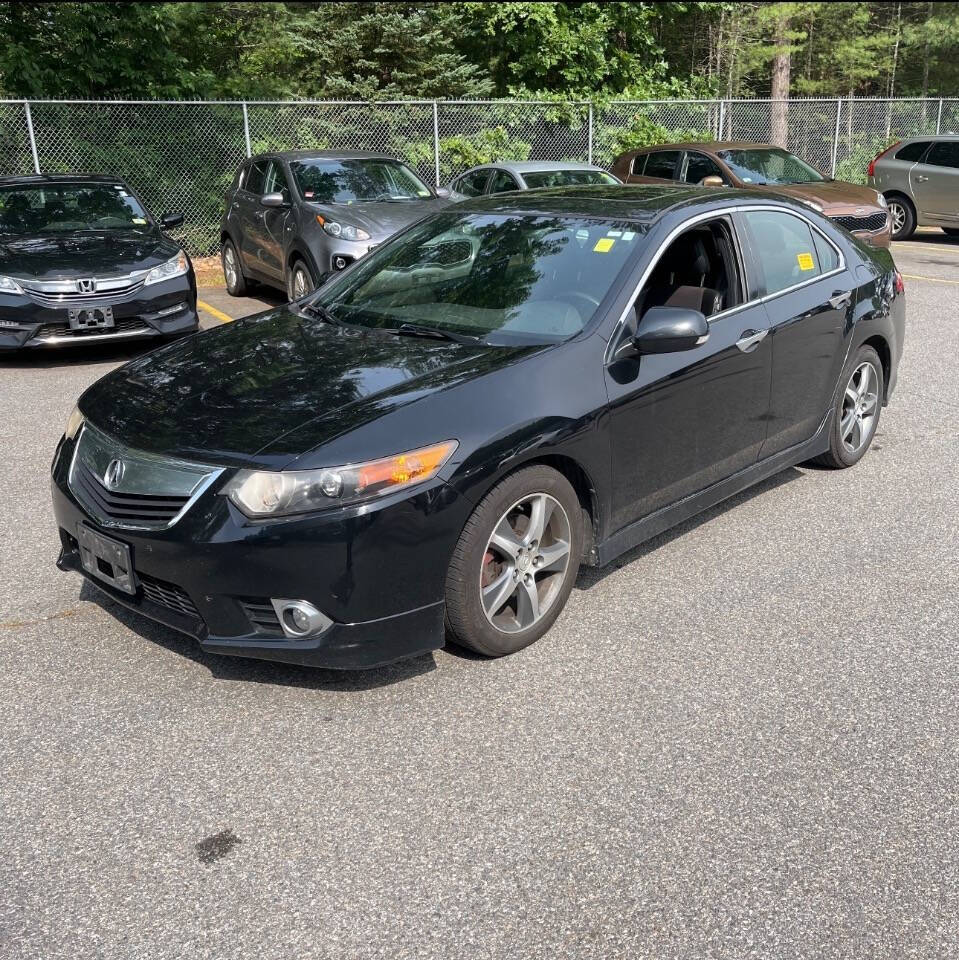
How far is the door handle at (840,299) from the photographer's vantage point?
17.1 feet

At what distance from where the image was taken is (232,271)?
41.0ft

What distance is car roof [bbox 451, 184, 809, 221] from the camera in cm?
453

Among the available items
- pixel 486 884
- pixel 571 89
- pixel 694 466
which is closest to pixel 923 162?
pixel 571 89

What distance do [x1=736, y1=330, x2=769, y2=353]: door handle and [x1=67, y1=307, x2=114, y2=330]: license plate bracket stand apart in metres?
5.69

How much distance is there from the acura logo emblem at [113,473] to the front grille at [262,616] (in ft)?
2.16

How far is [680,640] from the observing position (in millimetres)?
3910

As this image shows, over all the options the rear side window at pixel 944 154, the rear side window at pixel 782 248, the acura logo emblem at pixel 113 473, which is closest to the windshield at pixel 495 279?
the rear side window at pixel 782 248

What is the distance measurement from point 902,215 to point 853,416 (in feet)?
44.5

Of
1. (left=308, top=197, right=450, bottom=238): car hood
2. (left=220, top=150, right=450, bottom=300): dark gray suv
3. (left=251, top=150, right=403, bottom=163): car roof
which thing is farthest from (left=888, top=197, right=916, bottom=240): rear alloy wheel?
(left=308, top=197, right=450, bottom=238): car hood

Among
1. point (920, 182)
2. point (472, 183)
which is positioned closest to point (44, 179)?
point (472, 183)

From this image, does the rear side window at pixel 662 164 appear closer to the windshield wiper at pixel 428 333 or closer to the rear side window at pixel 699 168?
the rear side window at pixel 699 168

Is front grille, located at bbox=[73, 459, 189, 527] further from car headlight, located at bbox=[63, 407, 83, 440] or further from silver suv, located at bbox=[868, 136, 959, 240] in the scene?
silver suv, located at bbox=[868, 136, 959, 240]

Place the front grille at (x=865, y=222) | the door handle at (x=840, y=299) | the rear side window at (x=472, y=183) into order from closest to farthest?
the door handle at (x=840, y=299) < the front grille at (x=865, y=222) < the rear side window at (x=472, y=183)

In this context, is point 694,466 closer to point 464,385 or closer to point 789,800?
point 464,385
